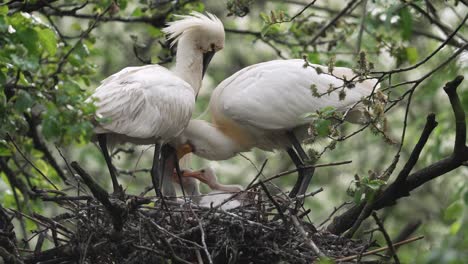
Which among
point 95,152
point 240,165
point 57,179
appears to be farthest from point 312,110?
point 240,165

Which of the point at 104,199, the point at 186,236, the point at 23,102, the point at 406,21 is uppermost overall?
the point at 406,21

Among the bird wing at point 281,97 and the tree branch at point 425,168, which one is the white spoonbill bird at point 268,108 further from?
the tree branch at point 425,168

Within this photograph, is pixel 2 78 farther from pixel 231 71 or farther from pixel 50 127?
pixel 231 71

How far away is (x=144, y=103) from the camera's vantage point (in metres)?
7.85

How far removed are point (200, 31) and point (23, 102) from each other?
10.9ft

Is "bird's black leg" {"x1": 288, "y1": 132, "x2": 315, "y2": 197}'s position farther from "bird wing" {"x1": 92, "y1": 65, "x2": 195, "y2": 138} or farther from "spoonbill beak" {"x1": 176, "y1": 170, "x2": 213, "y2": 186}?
"bird wing" {"x1": 92, "y1": 65, "x2": 195, "y2": 138}

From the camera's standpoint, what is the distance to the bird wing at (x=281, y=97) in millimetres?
8719

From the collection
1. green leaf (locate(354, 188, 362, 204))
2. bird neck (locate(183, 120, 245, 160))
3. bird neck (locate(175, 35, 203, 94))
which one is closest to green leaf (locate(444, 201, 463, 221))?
green leaf (locate(354, 188, 362, 204))

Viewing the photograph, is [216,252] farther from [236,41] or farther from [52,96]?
[236,41]

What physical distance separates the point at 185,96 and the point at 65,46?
1990 millimetres

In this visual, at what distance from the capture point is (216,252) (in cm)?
664

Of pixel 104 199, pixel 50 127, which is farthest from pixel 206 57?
pixel 50 127

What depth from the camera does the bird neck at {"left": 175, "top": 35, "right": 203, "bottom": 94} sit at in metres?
8.95

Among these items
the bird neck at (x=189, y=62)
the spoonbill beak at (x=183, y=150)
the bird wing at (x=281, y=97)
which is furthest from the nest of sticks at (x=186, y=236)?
the bird neck at (x=189, y=62)
